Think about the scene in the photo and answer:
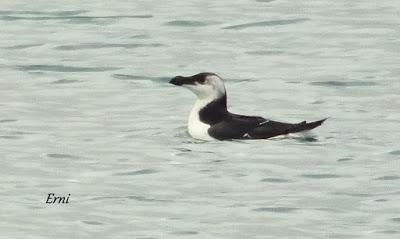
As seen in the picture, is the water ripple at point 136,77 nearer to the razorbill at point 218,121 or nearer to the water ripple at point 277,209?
the razorbill at point 218,121

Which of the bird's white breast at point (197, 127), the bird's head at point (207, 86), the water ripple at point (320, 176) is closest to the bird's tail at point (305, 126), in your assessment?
the bird's white breast at point (197, 127)

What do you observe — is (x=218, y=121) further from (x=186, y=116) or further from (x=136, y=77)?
(x=136, y=77)

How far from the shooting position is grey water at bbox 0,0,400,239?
16984 millimetres

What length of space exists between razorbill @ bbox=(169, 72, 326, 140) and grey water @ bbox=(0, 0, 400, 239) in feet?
0.60

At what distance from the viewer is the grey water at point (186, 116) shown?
16984 mm

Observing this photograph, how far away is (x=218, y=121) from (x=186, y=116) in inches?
55.0

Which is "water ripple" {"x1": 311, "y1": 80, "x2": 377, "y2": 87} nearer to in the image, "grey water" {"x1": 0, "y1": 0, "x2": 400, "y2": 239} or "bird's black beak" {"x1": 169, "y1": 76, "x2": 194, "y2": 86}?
"grey water" {"x1": 0, "y1": 0, "x2": 400, "y2": 239}

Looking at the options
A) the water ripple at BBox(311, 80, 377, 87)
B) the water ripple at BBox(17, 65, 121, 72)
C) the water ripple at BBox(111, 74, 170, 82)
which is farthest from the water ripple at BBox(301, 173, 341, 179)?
the water ripple at BBox(17, 65, 121, 72)

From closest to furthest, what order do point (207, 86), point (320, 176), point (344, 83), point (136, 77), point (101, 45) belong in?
point (320, 176)
point (207, 86)
point (344, 83)
point (136, 77)
point (101, 45)

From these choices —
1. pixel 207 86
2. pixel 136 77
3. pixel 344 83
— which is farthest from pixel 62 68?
pixel 207 86

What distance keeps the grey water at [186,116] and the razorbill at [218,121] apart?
18 centimetres

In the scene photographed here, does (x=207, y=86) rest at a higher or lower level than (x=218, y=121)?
higher

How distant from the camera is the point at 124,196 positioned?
17812 mm

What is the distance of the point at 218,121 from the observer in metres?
21.8
